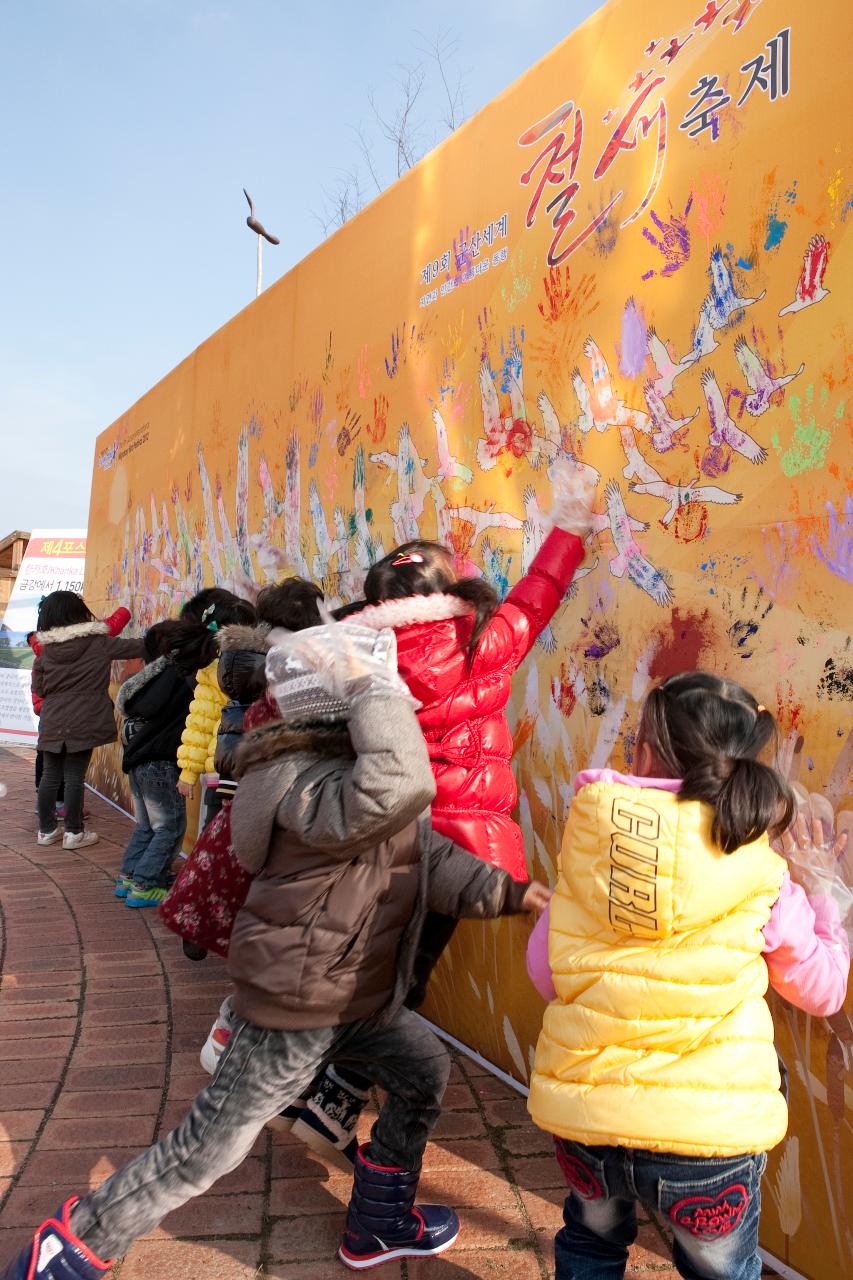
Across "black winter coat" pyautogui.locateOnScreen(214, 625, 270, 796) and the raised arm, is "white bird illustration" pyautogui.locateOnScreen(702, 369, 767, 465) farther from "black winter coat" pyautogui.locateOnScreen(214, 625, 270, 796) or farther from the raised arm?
"black winter coat" pyautogui.locateOnScreen(214, 625, 270, 796)

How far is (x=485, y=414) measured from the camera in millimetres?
2949

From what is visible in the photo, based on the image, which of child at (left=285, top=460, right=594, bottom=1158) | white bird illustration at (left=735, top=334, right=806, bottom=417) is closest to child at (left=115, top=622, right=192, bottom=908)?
child at (left=285, top=460, right=594, bottom=1158)

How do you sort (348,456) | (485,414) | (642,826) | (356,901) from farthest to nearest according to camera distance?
(348,456) < (485,414) < (356,901) < (642,826)

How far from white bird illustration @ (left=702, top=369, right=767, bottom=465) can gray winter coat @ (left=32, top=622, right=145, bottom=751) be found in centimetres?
425

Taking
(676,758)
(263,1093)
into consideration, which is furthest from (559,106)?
(263,1093)

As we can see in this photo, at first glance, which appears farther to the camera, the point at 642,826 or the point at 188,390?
the point at 188,390

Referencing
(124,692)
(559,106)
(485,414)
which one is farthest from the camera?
(124,692)

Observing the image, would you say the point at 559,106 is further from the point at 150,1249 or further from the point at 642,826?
the point at 150,1249

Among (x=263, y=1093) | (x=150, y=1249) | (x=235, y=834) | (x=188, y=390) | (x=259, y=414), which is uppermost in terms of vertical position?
Result: (x=188, y=390)

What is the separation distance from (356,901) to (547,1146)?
114 centimetres

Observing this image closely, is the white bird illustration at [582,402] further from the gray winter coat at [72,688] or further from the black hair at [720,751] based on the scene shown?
the gray winter coat at [72,688]

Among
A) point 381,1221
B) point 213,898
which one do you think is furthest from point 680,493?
point 381,1221

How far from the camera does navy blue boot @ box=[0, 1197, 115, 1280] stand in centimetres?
166

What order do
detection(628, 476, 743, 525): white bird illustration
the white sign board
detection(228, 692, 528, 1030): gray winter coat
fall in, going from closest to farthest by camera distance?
detection(228, 692, 528, 1030): gray winter coat → detection(628, 476, 743, 525): white bird illustration → the white sign board
